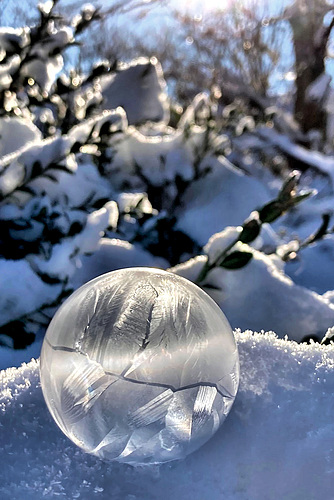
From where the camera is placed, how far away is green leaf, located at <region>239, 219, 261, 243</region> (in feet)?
1.92

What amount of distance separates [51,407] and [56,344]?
0.05m

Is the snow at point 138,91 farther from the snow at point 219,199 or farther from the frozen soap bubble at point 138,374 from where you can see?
the frozen soap bubble at point 138,374

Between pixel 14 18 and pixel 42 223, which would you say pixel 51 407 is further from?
pixel 14 18

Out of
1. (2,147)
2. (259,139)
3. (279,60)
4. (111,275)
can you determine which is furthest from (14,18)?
(111,275)

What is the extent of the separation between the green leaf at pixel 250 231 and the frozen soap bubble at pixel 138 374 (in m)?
0.24

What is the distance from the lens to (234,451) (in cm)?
36

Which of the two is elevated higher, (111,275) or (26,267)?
(111,275)

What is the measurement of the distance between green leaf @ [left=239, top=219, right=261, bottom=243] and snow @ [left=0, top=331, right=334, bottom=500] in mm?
179

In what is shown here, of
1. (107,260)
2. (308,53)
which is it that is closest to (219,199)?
(107,260)

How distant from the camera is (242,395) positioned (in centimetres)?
41

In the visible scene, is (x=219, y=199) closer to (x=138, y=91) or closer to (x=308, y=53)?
(x=138, y=91)

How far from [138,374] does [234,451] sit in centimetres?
10

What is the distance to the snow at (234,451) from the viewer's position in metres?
0.33

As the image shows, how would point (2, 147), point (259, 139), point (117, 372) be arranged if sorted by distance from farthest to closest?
point (259, 139)
point (2, 147)
point (117, 372)
